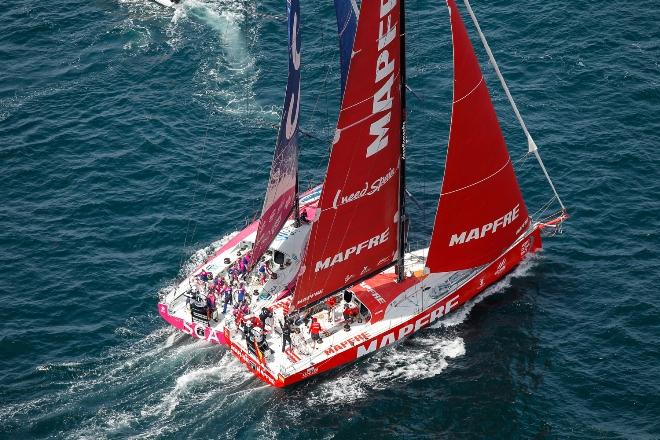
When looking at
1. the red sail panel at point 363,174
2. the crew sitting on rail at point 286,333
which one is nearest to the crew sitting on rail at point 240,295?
the crew sitting on rail at point 286,333

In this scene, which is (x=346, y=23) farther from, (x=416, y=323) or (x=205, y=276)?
(x=416, y=323)

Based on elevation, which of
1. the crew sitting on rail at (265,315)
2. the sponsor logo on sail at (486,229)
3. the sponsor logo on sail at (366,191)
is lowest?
the crew sitting on rail at (265,315)

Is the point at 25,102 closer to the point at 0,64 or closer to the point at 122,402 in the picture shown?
the point at 0,64

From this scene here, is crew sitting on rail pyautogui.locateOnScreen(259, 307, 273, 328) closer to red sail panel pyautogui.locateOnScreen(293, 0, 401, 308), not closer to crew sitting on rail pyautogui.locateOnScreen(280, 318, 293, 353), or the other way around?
crew sitting on rail pyautogui.locateOnScreen(280, 318, 293, 353)

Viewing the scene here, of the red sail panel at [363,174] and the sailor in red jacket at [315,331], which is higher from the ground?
the red sail panel at [363,174]

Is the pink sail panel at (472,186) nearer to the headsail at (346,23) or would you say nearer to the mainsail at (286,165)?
the headsail at (346,23)
